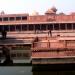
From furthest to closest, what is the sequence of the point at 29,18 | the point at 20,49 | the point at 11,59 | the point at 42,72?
the point at 29,18 → the point at 20,49 → the point at 11,59 → the point at 42,72

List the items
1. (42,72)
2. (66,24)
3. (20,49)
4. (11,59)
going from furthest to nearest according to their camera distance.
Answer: (66,24) → (20,49) → (11,59) → (42,72)

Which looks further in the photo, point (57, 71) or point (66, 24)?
point (66, 24)

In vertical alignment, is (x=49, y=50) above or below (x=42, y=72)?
above

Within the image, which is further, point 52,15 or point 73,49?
point 52,15

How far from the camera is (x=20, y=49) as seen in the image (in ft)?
74.3

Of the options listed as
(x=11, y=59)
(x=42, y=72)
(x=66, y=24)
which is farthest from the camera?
(x=66, y=24)

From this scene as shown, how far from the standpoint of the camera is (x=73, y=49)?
1447cm

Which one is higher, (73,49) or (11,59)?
(73,49)

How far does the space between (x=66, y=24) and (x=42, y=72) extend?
28642mm

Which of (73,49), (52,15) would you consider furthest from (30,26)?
(73,49)

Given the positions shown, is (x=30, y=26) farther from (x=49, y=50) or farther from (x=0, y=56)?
(x=49, y=50)

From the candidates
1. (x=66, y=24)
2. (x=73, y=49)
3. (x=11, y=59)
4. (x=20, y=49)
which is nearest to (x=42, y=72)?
(x=73, y=49)

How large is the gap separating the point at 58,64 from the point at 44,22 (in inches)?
1144

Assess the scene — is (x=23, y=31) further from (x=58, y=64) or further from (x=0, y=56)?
(x=58, y=64)
